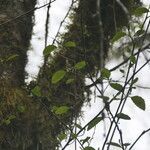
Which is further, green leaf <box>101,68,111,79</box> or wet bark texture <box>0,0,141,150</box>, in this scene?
wet bark texture <box>0,0,141,150</box>

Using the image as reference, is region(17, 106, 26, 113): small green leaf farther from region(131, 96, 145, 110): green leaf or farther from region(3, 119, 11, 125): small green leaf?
region(131, 96, 145, 110): green leaf

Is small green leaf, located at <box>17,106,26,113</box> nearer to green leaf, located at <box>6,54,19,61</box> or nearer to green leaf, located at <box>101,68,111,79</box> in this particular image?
green leaf, located at <box>6,54,19,61</box>

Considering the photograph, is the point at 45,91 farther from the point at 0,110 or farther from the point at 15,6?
the point at 15,6

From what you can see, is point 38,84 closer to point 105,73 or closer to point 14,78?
point 14,78

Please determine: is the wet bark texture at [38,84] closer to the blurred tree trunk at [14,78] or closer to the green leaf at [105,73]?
the blurred tree trunk at [14,78]

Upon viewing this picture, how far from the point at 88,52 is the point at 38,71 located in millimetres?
295

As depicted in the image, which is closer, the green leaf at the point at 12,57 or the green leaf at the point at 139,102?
the green leaf at the point at 139,102

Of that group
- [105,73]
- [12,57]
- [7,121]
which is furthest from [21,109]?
[105,73]

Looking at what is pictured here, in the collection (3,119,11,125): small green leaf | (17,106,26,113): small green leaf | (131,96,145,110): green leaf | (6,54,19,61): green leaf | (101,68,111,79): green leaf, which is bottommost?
(131,96,145,110): green leaf

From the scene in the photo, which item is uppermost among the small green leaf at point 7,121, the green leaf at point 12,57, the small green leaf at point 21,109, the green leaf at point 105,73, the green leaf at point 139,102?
the green leaf at point 12,57

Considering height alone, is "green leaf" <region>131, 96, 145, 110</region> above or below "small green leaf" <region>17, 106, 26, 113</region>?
below

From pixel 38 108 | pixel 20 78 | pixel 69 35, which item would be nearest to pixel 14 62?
pixel 20 78

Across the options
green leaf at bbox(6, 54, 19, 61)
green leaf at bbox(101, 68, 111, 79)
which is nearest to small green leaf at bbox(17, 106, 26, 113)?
green leaf at bbox(6, 54, 19, 61)

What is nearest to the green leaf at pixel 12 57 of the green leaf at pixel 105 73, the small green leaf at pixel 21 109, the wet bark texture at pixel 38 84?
the wet bark texture at pixel 38 84
